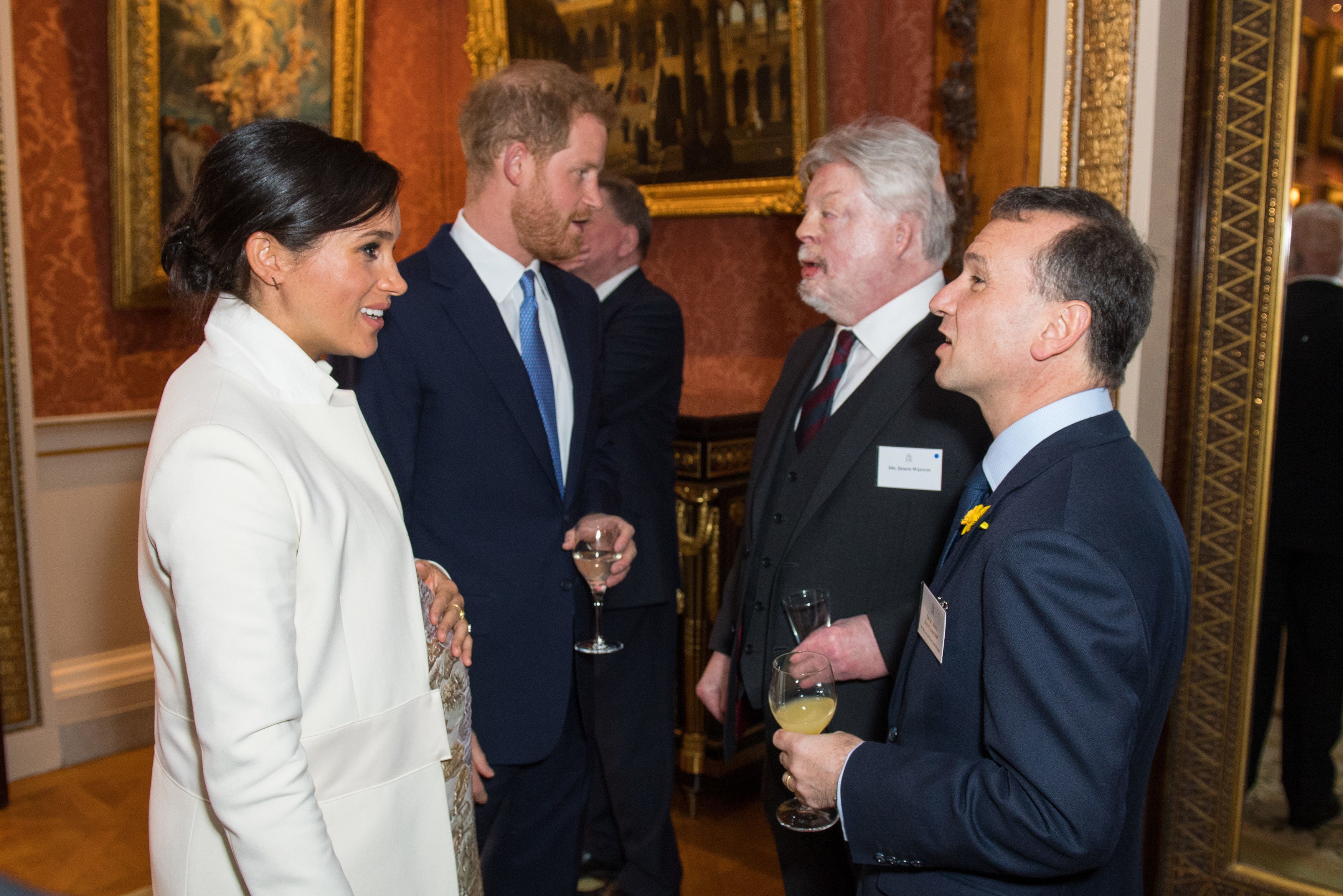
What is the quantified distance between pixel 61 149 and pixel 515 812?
3612 millimetres

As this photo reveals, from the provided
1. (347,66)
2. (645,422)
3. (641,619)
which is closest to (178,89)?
(347,66)

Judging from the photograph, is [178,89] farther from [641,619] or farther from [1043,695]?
[1043,695]

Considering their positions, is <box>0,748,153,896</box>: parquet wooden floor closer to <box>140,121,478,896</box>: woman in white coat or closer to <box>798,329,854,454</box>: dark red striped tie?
<box>140,121,478,896</box>: woman in white coat

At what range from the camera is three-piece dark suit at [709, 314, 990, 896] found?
2.07 meters

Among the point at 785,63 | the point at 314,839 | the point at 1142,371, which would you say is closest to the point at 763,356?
the point at 785,63

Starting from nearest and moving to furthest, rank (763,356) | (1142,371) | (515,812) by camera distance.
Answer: (515,812)
(1142,371)
(763,356)

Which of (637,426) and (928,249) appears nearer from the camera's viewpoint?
(928,249)

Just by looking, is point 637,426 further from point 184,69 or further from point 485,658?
point 184,69

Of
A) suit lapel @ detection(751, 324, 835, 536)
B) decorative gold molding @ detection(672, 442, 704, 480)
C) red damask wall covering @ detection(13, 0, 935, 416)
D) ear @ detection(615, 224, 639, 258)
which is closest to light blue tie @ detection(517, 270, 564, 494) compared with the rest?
suit lapel @ detection(751, 324, 835, 536)

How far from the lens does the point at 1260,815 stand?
286 centimetres

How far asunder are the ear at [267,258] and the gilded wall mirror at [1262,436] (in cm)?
244

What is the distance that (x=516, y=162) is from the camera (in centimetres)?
235

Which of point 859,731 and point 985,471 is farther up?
point 985,471

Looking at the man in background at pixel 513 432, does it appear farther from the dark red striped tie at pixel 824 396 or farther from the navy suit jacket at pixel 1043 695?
the navy suit jacket at pixel 1043 695
